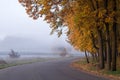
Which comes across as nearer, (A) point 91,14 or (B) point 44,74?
(B) point 44,74

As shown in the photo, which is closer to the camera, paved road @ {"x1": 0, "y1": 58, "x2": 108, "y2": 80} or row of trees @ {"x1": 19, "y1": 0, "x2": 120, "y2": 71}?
paved road @ {"x1": 0, "y1": 58, "x2": 108, "y2": 80}

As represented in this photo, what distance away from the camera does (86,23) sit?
36562mm

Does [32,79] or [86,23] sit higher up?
[86,23]

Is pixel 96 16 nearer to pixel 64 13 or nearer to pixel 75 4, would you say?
pixel 75 4

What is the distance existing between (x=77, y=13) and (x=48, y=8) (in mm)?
2931

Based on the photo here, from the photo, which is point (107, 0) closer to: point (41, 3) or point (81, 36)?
point (41, 3)

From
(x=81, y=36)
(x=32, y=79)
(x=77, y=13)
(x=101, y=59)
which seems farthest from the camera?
(x=81, y=36)

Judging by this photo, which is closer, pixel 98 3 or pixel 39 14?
pixel 98 3

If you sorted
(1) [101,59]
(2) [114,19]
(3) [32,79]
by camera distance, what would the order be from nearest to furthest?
(3) [32,79] → (2) [114,19] → (1) [101,59]

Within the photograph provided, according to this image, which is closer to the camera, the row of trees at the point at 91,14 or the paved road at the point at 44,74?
the paved road at the point at 44,74

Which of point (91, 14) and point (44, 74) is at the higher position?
point (91, 14)

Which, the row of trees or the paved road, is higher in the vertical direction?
the row of trees

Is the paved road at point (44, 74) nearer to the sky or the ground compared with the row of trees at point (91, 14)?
nearer to the ground

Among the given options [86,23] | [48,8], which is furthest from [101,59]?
[48,8]
